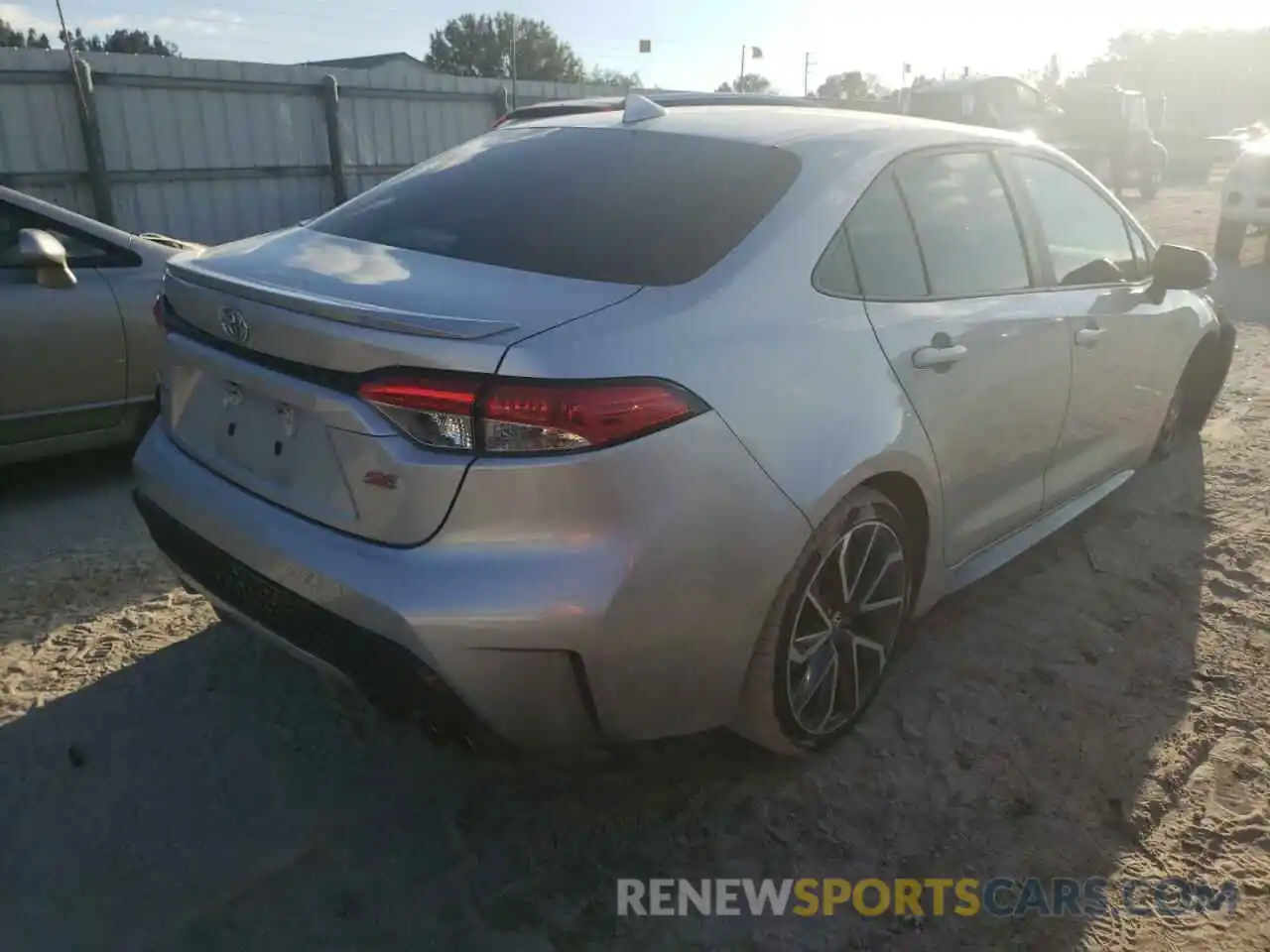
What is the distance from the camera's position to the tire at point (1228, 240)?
12.1 metres

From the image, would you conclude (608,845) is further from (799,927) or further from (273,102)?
(273,102)

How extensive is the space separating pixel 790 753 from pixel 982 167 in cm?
191

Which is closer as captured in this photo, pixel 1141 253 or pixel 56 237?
pixel 1141 253

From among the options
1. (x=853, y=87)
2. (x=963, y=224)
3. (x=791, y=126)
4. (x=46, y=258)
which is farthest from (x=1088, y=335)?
(x=853, y=87)

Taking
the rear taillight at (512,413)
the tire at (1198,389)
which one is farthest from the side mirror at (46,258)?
the tire at (1198,389)

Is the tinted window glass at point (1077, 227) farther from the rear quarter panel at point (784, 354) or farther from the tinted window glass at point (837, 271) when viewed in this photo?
the tinted window glass at point (837, 271)

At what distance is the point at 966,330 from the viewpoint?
2.81 metres

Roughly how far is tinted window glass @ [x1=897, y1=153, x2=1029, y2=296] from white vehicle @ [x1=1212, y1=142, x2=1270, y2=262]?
10348mm

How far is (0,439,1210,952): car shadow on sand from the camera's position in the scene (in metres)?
2.13

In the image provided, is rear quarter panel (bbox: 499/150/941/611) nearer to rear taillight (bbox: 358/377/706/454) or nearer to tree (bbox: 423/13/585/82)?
rear taillight (bbox: 358/377/706/454)

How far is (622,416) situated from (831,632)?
966 mm

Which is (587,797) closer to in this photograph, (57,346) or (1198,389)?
(57,346)

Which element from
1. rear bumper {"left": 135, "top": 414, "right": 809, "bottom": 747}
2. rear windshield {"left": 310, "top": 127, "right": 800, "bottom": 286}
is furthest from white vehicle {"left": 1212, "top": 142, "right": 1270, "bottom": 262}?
rear bumper {"left": 135, "top": 414, "right": 809, "bottom": 747}

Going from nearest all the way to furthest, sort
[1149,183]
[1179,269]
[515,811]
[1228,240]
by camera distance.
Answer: [515,811] → [1179,269] → [1228,240] → [1149,183]
